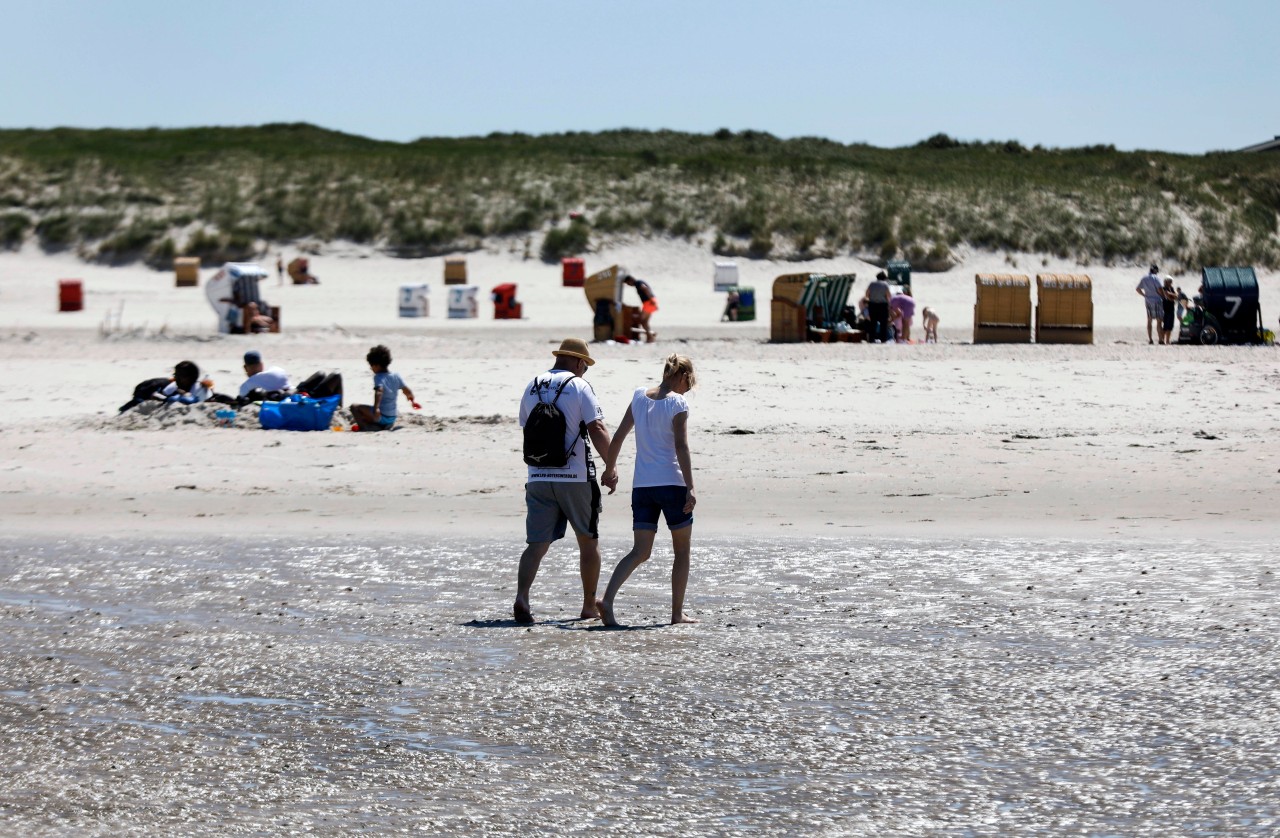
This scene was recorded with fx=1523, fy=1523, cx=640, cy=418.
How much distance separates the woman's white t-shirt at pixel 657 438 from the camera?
7223mm

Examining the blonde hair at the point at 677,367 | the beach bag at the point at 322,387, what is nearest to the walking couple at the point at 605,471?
the blonde hair at the point at 677,367

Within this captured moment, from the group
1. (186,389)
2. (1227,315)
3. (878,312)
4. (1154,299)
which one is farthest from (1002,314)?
(186,389)

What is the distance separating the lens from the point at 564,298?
36.1 meters

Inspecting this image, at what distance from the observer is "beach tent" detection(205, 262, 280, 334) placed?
26031mm

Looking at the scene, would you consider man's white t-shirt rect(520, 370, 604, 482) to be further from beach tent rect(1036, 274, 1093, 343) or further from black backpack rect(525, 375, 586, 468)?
beach tent rect(1036, 274, 1093, 343)

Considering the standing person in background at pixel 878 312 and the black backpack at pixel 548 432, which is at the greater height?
the standing person in background at pixel 878 312

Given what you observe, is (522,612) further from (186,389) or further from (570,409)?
(186,389)

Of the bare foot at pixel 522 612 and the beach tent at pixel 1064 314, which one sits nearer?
the bare foot at pixel 522 612

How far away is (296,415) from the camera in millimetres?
14469

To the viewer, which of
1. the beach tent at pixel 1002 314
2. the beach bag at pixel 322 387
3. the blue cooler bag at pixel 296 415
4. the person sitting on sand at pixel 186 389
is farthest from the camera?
the beach tent at pixel 1002 314

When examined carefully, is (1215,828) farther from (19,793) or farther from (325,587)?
(325,587)

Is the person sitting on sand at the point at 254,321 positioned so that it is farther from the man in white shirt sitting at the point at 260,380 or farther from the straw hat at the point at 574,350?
the straw hat at the point at 574,350

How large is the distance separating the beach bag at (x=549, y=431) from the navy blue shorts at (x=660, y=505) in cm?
41

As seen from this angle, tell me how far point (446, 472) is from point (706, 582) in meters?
4.58
